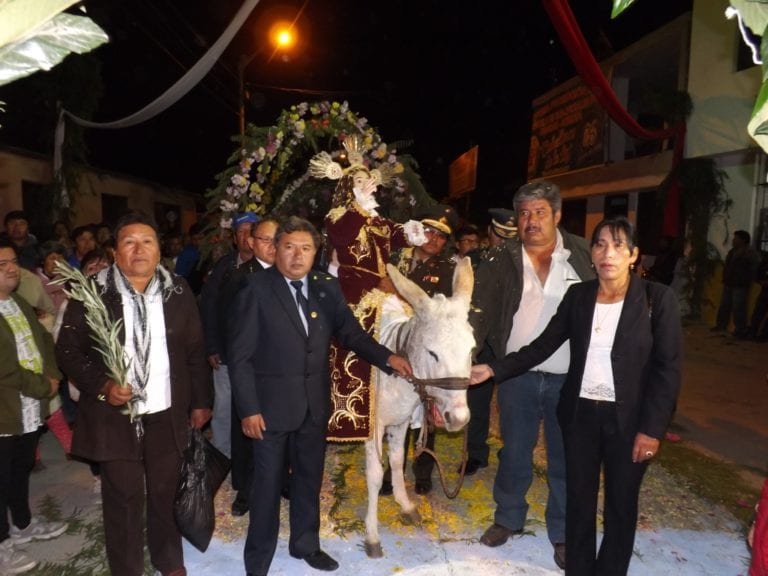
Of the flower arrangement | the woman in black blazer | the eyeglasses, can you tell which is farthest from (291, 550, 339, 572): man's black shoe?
the flower arrangement

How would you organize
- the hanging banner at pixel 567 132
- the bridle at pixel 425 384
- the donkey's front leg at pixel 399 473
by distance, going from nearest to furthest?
the bridle at pixel 425 384, the donkey's front leg at pixel 399 473, the hanging banner at pixel 567 132

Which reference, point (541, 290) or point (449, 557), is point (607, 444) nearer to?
point (541, 290)

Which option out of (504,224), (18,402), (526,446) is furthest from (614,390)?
(18,402)

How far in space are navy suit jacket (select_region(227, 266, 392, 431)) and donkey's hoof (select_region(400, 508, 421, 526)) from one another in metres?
1.33

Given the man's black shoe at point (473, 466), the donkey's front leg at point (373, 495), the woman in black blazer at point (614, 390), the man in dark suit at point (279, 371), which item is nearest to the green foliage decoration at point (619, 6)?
the woman in black blazer at point (614, 390)

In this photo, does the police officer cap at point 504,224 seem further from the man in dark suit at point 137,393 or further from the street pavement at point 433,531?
the man in dark suit at point 137,393

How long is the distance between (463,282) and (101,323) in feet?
6.69

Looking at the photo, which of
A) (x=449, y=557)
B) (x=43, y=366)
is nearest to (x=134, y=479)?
(x=43, y=366)

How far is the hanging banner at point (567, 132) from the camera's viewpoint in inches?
672

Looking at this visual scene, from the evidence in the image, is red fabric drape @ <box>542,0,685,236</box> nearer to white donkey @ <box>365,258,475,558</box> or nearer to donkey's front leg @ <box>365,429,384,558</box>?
white donkey @ <box>365,258,475,558</box>

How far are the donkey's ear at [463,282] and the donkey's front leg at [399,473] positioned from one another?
129 cm

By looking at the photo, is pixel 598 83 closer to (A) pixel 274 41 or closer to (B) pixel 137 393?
(B) pixel 137 393

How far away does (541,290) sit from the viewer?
147 inches

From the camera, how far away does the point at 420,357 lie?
342cm
